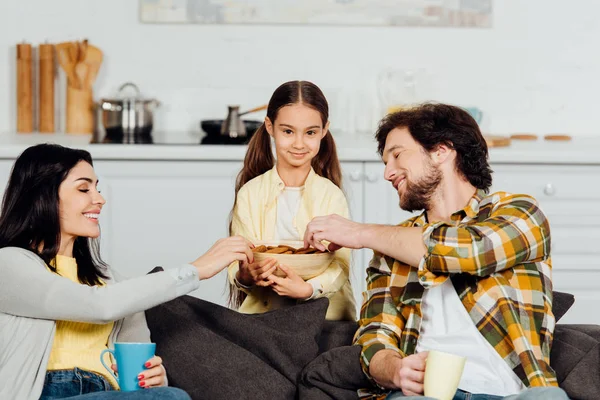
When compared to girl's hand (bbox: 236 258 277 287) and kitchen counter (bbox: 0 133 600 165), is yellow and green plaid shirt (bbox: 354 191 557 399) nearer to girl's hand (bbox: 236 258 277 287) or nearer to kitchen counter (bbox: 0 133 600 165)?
girl's hand (bbox: 236 258 277 287)

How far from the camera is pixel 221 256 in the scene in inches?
90.4

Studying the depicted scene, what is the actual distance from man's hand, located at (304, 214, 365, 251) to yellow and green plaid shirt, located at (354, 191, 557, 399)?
156 millimetres

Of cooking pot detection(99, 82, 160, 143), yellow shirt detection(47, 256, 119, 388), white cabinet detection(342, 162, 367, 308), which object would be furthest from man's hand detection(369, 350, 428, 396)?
cooking pot detection(99, 82, 160, 143)

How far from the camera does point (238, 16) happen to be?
14.6 feet

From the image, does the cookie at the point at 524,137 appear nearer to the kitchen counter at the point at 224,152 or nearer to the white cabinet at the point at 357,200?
the kitchen counter at the point at 224,152

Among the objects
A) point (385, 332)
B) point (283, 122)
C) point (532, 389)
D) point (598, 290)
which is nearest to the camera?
point (532, 389)

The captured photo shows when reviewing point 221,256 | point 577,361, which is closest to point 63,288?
point 221,256

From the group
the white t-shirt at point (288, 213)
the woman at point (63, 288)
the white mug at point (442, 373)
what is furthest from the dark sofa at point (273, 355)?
the white mug at point (442, 373)

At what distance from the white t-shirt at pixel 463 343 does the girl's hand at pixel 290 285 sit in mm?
298

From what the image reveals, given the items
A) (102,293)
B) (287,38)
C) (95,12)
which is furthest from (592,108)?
(102,293)

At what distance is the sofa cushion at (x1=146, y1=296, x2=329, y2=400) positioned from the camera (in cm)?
235

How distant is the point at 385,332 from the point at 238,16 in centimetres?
240

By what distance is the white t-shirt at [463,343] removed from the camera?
2.21 metres

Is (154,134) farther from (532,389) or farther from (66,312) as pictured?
(532,389)
